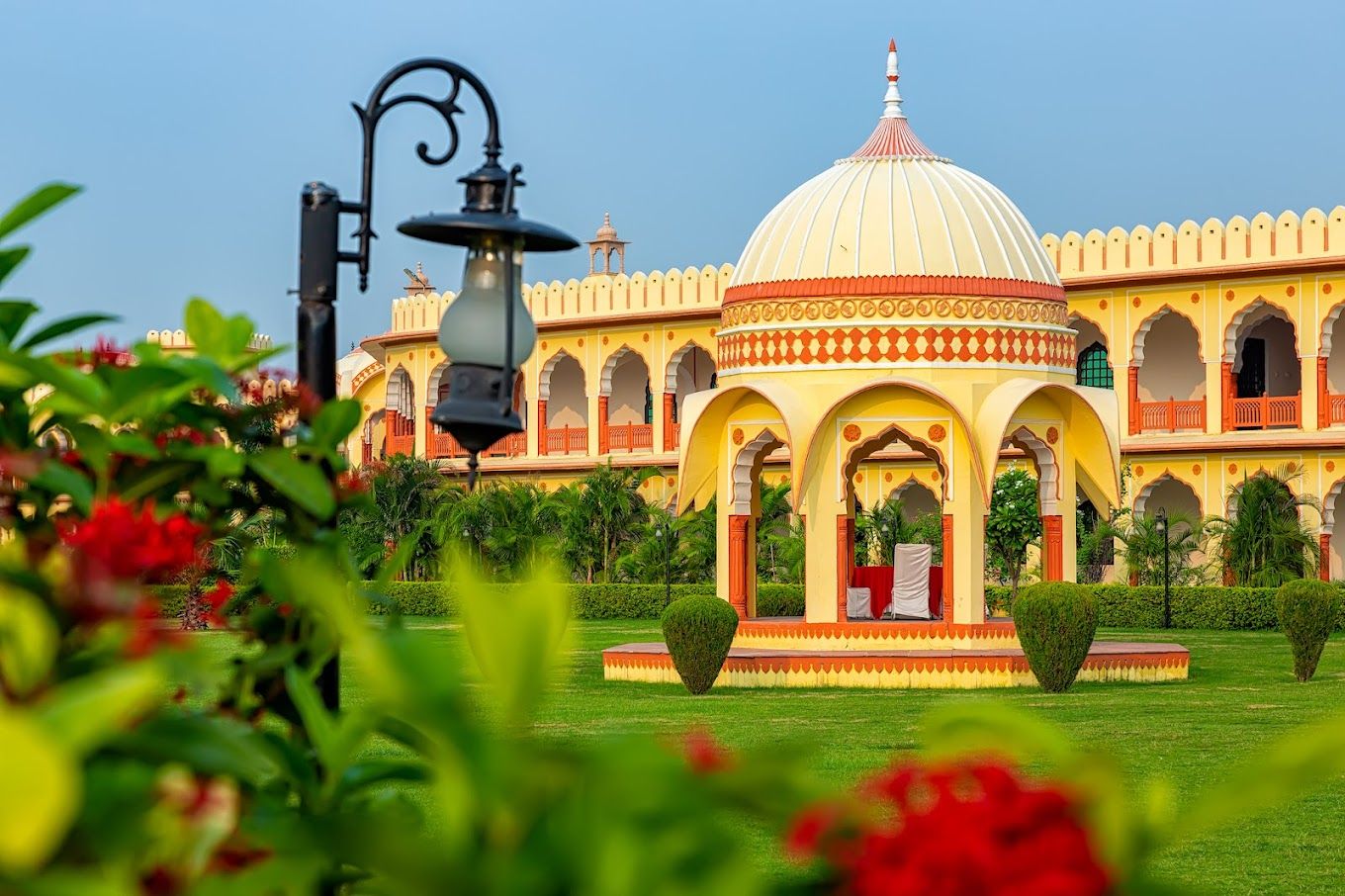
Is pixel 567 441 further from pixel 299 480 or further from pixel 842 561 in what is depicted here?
pixel 299 480

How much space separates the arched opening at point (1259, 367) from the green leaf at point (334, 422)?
80.3ft

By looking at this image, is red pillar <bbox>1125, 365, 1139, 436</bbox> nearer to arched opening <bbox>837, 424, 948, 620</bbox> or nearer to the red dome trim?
arched opening <bbox>837, 424, 948, 620</bbox>

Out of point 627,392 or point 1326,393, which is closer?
point 1326,393

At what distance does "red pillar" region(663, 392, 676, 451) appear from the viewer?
96.4ft

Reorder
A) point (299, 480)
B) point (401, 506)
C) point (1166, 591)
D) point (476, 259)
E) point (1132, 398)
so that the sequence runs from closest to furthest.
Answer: point (299, 480) < point (476, 259) < point (1166, 591) < point (1132, 398) < point (401, 506)

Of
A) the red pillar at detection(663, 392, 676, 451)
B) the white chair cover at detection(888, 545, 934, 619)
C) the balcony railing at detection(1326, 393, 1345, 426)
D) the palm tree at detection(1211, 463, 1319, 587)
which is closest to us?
the white chair cover at detection(888, 545, 934, 619)

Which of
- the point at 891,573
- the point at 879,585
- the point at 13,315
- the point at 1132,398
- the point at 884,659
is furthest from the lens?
the point at 1132,398

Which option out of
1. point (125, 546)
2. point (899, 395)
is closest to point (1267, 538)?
point (899, 395)

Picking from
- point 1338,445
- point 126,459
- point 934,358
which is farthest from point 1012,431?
point 126,459

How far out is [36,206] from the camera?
1798 millimetres

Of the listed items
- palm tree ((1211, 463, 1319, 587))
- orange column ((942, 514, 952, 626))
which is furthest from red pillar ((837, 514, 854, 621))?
palm tree ((1211, 463, 1319, 587))

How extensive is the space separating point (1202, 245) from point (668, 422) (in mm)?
8655

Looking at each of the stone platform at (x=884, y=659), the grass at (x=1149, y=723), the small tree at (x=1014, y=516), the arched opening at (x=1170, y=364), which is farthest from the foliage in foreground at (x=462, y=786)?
the arched opening at (x=1170, y=364)

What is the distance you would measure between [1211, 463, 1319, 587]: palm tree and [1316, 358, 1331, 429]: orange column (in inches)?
54.7
